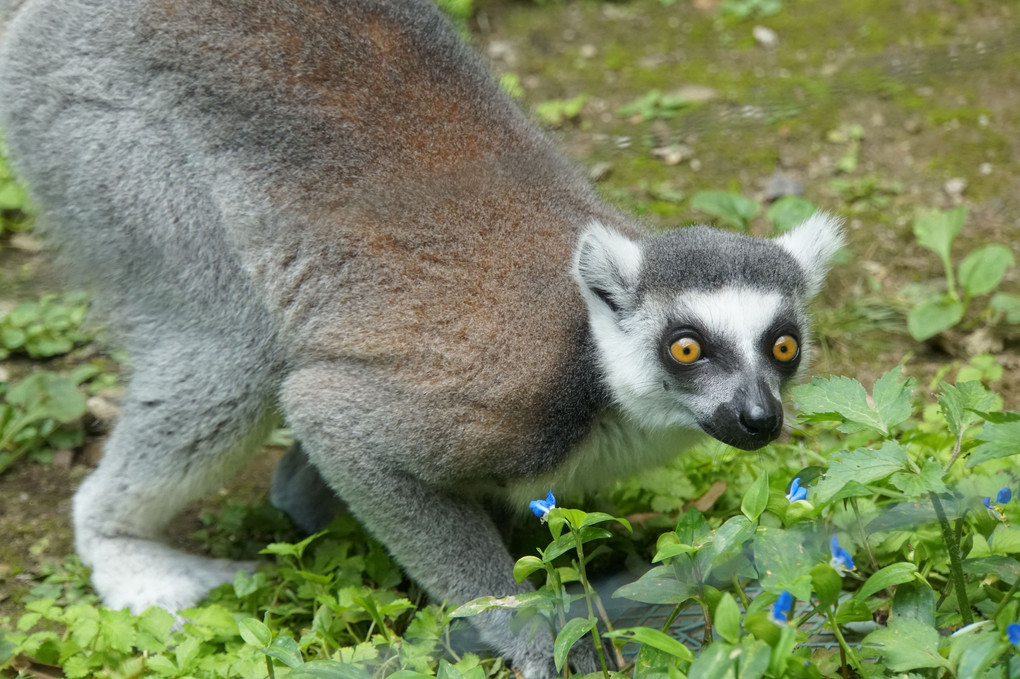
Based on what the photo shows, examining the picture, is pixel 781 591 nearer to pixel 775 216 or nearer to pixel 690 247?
pixel 690 247

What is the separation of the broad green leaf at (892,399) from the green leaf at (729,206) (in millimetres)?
2407

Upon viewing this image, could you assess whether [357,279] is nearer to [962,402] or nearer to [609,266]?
[609,266]

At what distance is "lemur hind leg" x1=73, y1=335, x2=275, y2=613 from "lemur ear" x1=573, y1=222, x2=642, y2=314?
1.29 meters

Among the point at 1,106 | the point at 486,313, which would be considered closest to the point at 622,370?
the point at 486,313

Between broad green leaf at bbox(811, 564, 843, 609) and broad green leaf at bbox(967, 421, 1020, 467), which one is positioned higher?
broad green leaf at bbox(967, 421, 1020, 467)

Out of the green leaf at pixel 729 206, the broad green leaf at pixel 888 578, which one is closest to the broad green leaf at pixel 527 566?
the broad green leaf at pixel 888 578

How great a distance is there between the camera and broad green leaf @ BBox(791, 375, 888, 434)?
2.92 m

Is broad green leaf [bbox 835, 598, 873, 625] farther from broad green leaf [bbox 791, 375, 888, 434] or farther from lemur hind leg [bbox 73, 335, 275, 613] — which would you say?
lemur hind leg [bbox 73, 335, 275, 613]

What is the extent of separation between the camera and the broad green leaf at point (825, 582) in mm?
2590

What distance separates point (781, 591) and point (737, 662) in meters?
0.27

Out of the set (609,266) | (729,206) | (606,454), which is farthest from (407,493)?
(729,206)

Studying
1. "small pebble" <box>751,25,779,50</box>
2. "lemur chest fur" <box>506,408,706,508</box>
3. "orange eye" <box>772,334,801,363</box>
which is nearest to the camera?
"orange eye" <box>772,334,801,363</box>

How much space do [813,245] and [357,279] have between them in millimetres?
1713

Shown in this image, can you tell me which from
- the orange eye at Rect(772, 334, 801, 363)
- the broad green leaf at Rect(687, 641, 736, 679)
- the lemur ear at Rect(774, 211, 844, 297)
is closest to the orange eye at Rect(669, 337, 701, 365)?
the orange eye at Rect(772, 334, 801, 363)
